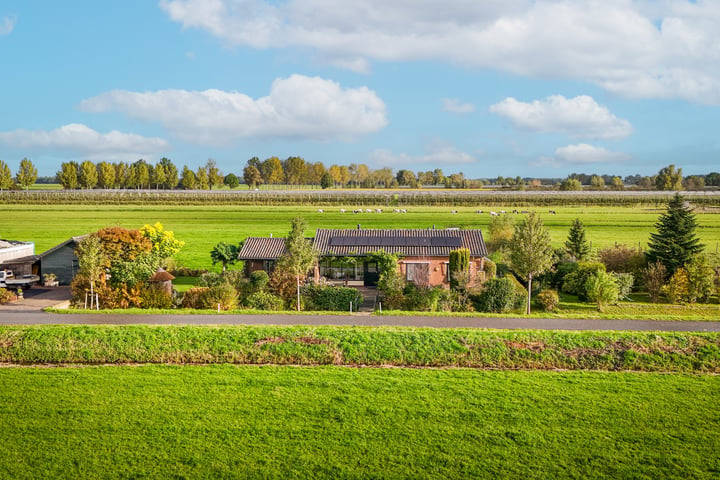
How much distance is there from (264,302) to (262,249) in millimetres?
7398

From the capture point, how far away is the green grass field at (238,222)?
5194 cm

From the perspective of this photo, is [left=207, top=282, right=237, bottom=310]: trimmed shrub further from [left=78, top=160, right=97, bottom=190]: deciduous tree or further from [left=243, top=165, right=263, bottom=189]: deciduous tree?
[left=243, top=165, right=263, bottom=189]: deciduous tree

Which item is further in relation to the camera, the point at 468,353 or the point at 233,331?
the point at 233,331

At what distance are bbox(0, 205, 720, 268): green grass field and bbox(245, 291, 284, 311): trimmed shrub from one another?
14.7m

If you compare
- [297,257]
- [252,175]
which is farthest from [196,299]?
[252,175]

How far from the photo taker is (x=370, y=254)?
30.3 meters

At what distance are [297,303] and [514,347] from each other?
1086 cm

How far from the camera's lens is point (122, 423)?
12.2 m

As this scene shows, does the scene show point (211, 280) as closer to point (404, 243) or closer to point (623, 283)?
point (404, 243)

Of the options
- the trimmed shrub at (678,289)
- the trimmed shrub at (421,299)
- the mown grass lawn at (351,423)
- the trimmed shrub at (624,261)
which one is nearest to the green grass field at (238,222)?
the trimmed shrub at (624,261)

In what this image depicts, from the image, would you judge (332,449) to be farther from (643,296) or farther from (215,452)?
(643,296)

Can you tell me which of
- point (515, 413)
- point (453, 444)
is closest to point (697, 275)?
point (515, 413)

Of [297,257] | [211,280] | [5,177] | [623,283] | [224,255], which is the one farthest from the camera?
[5,177]

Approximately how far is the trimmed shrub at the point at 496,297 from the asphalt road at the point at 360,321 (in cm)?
358
